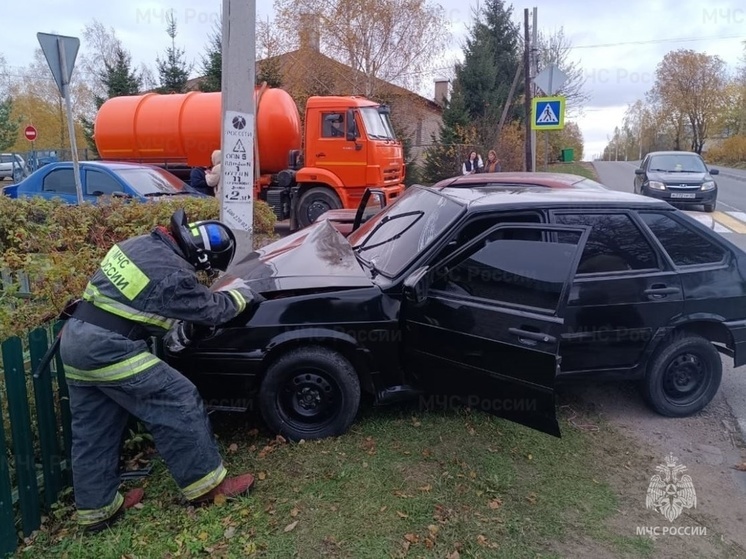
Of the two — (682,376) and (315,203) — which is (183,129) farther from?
(682,376)

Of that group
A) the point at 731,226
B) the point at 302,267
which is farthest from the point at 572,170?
the point at 302,267

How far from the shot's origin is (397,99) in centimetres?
2247

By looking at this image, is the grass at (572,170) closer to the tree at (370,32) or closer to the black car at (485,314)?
the tree at (370,32)

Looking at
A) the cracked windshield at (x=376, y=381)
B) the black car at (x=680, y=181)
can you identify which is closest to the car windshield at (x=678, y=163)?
the black car at (x=680, y=181)

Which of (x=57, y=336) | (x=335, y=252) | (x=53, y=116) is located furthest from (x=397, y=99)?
(x=53, y=116)

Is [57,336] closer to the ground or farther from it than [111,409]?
farther from it

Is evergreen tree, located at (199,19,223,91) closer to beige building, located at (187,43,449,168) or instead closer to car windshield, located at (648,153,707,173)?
beige building, located at (187,43,449,168)

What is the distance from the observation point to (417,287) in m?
3.44

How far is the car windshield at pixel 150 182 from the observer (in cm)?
959

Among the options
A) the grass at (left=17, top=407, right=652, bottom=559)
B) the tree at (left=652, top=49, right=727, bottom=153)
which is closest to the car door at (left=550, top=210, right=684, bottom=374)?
the grass at (left=17, top=407, right=652, bottom=559)

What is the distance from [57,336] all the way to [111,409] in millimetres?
481

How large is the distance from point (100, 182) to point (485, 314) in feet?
26.6

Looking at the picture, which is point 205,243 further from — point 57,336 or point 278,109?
point 278,109

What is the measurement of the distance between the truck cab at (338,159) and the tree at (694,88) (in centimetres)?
5242
